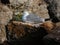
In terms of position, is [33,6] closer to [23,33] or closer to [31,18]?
[31,18]

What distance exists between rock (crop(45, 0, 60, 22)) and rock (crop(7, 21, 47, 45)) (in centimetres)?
130

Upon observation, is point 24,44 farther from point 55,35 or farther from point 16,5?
point 16,5

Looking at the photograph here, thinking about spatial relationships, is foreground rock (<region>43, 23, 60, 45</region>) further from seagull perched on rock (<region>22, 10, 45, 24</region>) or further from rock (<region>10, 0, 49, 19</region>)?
rock (<region>10, 0, 49, 19</region>)

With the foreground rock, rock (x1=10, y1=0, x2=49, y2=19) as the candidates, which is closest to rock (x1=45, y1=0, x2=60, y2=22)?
rock (x1=10, y1=0, x2=49, y2=19)

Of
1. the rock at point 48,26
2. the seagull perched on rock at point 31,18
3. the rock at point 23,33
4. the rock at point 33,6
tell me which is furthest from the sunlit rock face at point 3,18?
the rock at point 48,26

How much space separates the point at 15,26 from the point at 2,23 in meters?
0.74

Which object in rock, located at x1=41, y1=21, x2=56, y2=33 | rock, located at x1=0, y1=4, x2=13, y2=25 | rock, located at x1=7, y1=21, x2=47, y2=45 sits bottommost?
rock, located at x1=7, y1=21, x2=47, y2=45

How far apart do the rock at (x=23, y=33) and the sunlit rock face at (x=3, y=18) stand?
0.25 meters

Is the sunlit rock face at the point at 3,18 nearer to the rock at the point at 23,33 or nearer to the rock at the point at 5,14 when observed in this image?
the rock at the point at 5,14

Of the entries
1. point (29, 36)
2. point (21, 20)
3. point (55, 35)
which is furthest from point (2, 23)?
point (55, 35)

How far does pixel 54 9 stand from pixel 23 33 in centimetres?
176

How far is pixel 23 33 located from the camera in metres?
7.70

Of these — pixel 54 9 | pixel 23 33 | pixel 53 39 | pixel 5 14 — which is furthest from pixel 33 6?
pixel 53 39

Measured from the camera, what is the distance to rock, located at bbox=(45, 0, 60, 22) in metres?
8.59
